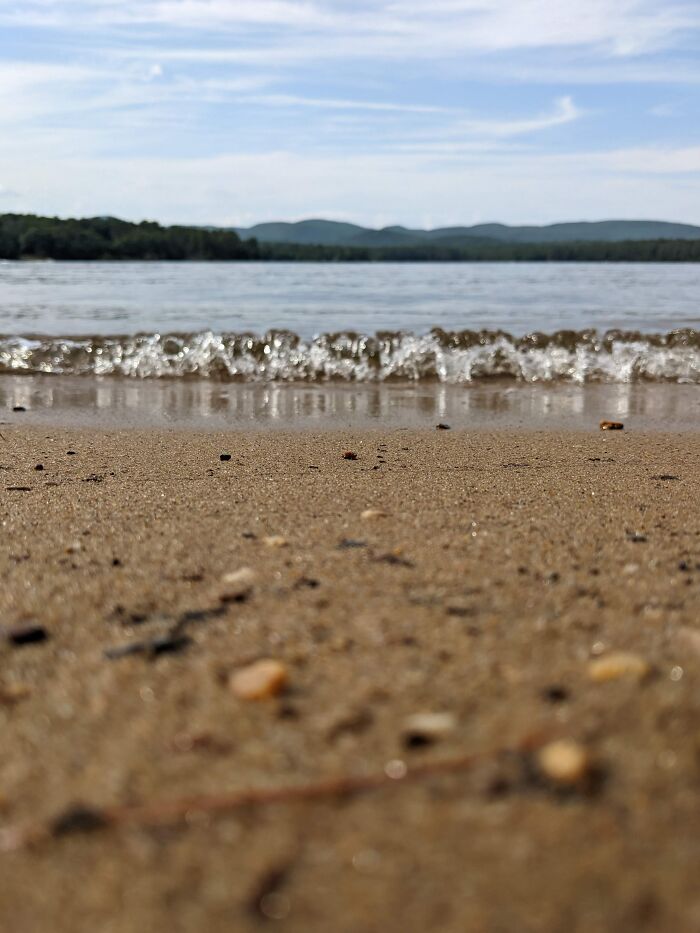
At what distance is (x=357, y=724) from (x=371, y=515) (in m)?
1.81

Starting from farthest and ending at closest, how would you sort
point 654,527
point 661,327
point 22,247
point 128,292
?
point 22,247
point 128,292
point 661,327
point 654,527

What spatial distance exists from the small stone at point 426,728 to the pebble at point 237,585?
76 cm

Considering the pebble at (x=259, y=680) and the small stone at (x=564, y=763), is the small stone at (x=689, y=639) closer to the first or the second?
the small stone at (x=564, y=763)

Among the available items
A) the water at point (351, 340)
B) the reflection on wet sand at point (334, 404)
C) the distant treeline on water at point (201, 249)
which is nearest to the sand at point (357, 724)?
the reflection on wet sand at point (334, 404)

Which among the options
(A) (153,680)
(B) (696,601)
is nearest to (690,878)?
(A) (153,680)

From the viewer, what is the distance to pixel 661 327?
44.5 ft

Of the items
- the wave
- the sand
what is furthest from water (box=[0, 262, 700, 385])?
the sand

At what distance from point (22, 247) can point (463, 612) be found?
53.9m

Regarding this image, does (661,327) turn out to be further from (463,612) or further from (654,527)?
(463,612)

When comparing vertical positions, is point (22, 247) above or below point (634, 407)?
above

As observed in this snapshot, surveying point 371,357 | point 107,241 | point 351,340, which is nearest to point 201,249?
point 107,241

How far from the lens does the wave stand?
9836mm

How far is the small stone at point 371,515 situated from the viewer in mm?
3262

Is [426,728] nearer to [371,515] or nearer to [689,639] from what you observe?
[689,639]
